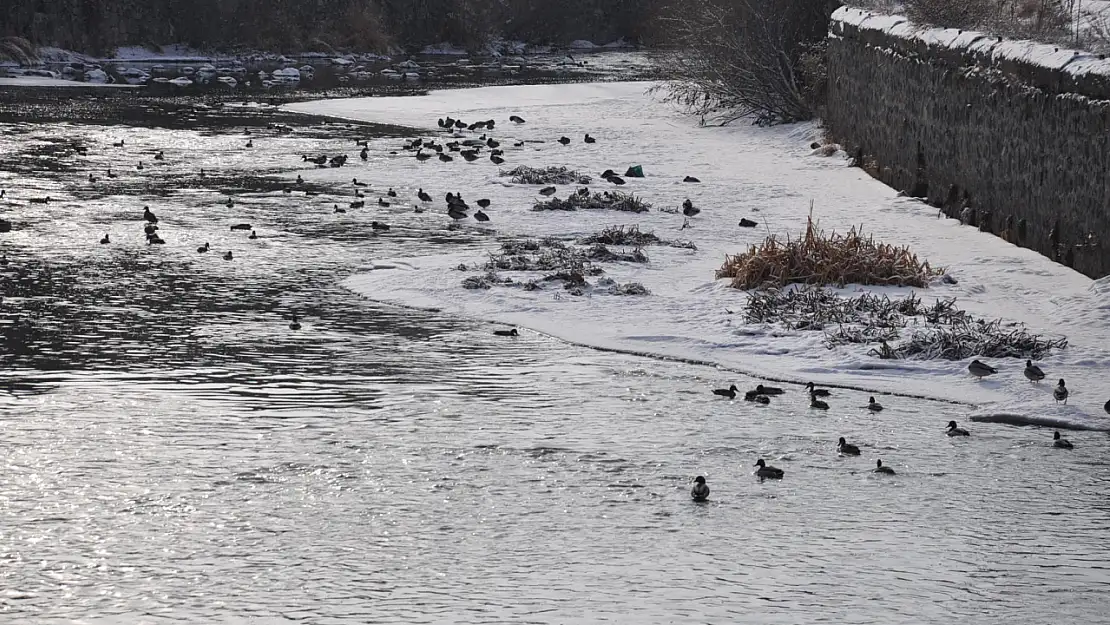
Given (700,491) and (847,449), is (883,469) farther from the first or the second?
(700,491)

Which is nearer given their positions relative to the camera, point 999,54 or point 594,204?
point 999,54

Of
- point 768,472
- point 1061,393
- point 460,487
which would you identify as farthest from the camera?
point 1061,393

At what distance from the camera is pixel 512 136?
23.5m

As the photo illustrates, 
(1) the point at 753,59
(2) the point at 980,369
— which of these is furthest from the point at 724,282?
(1) the point at 753,59

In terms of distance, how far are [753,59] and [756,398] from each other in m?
18.2

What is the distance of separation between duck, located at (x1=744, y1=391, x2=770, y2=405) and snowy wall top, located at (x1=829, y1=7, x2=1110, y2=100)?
15.1 ft

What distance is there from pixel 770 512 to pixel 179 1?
165 feet

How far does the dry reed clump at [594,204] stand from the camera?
15359 mm

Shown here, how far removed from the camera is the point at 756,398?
807 cm

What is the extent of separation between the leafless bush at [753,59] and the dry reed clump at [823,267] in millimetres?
13276

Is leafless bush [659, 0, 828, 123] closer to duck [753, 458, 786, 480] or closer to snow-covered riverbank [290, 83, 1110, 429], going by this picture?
snow-covered riverbank [290, 83, 1110, 429]

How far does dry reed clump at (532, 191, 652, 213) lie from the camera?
50.4 feet

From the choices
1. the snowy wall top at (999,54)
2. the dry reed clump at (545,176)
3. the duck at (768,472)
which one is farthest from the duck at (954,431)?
the dry reed clump at (545,176)

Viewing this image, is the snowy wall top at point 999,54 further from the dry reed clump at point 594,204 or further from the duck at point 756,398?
the duck at point 756,398
